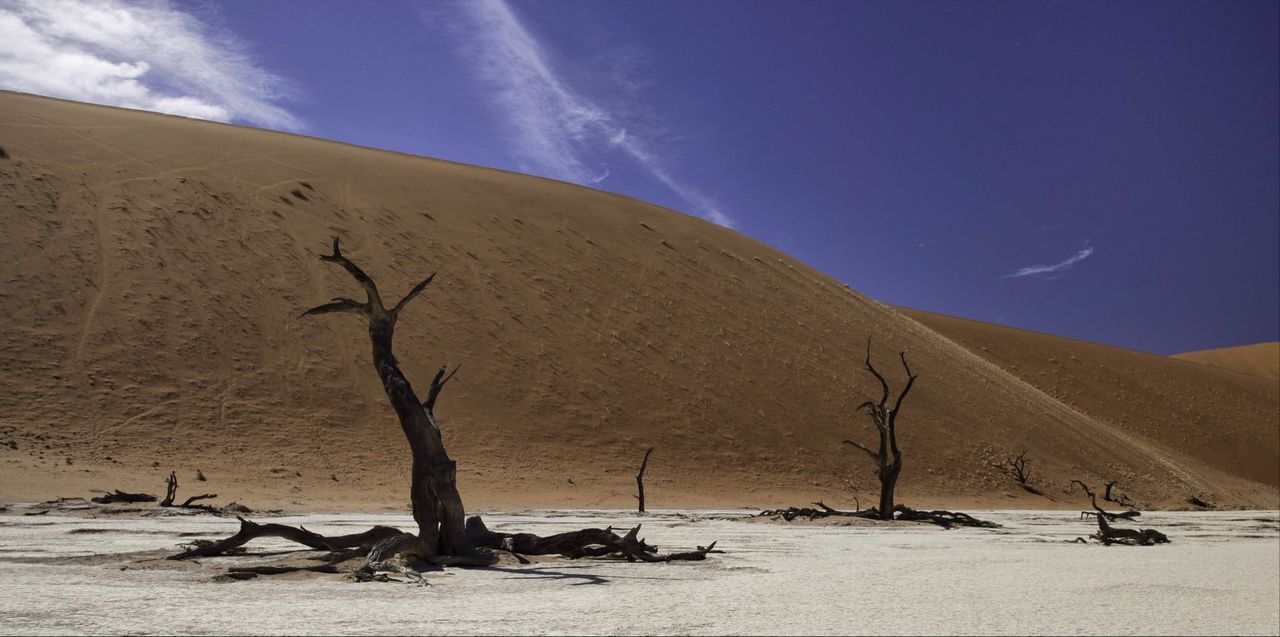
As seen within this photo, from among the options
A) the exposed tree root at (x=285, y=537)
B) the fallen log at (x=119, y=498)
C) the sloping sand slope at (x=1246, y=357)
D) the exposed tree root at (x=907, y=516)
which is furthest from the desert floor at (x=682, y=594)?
the sloping sand slope at (x=1246, y=357)

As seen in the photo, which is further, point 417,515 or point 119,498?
point 119,498

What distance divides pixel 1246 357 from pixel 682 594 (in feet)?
387

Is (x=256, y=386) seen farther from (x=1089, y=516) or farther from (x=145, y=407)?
(x=1089, y=516)

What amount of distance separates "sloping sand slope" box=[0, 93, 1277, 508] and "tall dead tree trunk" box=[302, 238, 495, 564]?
43.1 feet

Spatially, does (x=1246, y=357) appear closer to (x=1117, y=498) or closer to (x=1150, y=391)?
(x=1150, y=391)

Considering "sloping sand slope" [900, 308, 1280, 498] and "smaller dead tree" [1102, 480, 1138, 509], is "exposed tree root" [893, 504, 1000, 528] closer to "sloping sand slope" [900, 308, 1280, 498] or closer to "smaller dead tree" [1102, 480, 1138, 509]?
Answer: "smaller dead tree" [1102, 480, 1138, 509]

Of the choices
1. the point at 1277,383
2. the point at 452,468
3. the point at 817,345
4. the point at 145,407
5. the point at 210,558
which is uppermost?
the point at 1277,383

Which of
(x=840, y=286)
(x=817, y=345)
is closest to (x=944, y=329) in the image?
(x=840, y=286)

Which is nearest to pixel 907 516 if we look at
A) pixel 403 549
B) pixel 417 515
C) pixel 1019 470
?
pixel 417 515

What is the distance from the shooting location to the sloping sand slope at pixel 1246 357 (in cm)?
10031

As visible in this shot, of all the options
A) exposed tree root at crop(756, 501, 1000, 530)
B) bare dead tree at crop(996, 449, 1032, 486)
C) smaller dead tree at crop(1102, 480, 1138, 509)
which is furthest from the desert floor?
smaller dead tree at crop(1102, 480, 1138, 509)

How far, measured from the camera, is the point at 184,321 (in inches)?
1198

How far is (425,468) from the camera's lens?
9328 mm

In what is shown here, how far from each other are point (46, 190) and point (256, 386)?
12.6 m
